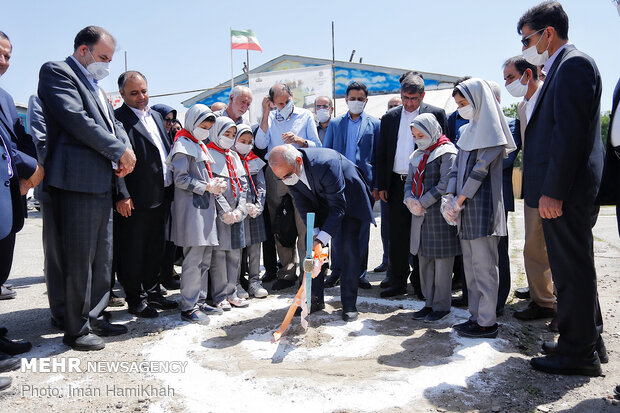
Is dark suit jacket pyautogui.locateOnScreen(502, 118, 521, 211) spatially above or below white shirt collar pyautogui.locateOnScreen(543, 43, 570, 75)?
below

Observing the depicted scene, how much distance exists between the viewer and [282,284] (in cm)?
534

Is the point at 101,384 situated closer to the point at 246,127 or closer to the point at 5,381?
the point at 5,381

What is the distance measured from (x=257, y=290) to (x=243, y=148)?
1.52m

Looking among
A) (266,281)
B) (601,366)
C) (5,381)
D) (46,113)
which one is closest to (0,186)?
(46,113)

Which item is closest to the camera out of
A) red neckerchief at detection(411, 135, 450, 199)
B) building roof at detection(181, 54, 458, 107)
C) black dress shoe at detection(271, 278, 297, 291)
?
red neckerchief at detection(411, 135, 450, 199)

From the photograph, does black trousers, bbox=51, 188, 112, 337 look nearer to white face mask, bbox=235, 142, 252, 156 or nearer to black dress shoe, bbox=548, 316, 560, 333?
white face mask, bbox=235, 142, 252, 156

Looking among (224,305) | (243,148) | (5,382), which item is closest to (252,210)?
(243,148)

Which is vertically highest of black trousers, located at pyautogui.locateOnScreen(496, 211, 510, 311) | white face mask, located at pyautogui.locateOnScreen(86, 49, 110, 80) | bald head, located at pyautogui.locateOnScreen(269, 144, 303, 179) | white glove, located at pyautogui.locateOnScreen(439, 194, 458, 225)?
white face mask, located at pyautogui.locateOnScreen(86, 49, 110, 80)

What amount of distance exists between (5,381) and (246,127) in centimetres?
294

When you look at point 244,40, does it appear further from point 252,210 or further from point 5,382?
point 5,382

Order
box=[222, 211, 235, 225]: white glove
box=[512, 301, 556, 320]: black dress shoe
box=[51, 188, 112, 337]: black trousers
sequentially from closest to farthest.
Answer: box=[51, 188, 112, 337]: black trousers
box=[512, 301, 556, 320]: black dress shoe
box=[222, 211, 235, 225]: white glove

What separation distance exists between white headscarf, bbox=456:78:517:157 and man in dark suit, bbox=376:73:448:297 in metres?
1.05

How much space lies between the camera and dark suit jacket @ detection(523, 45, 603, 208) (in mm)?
2793

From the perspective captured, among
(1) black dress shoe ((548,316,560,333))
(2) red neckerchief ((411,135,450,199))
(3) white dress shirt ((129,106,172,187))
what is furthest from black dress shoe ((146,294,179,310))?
(1) black dress shoe ((548,316,560,333))
